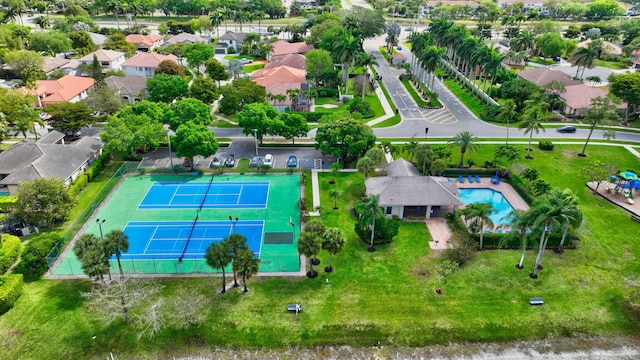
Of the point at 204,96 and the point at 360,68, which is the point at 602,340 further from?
the point at 360,68

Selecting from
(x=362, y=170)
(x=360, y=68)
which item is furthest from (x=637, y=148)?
(x=360, y=68)

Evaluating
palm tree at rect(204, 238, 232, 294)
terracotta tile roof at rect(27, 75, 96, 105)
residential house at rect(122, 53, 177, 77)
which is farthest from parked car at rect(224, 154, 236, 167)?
residential house at rect(122, 53, 177, 77)

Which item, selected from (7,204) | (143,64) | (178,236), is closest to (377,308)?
(178,236)

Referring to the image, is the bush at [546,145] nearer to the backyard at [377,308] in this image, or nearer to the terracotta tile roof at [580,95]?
the terracotta tile roof at [580,95]

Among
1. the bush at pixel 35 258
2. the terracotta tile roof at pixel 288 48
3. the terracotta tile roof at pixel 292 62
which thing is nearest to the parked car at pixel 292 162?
the bush at pixel 35 258

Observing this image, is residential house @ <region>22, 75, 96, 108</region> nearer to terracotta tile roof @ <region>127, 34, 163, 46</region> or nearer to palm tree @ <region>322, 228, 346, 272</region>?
terracotta tile roof @ <region>127, 34, 163, 46</region>

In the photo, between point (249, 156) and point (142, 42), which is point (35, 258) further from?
point (142, 42)
